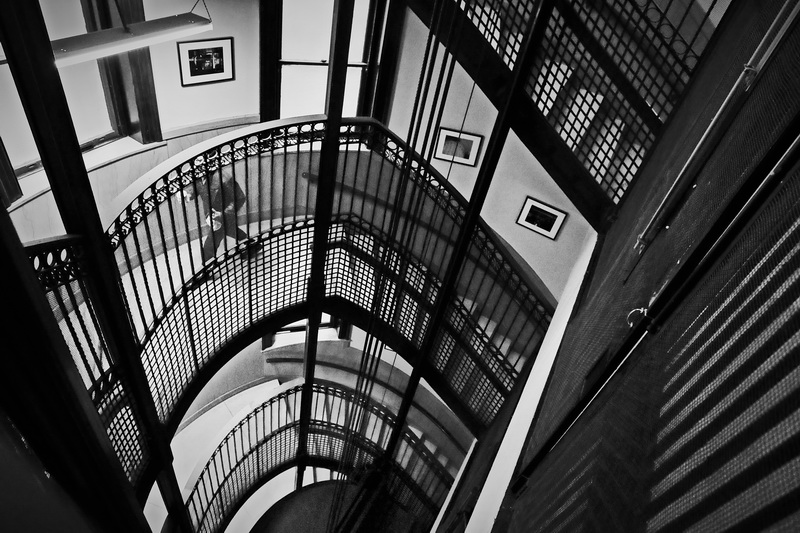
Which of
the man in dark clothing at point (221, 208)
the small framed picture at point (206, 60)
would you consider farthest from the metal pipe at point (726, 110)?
the small framed picture at point (206, 60)

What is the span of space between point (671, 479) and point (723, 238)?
1.50ft

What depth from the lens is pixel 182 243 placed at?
181 inches

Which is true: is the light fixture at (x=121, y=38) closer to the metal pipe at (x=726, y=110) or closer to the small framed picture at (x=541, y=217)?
the metal pipe at (x=726, y=110)

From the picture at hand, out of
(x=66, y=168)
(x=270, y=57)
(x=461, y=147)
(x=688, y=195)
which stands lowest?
(x=461, y=147)

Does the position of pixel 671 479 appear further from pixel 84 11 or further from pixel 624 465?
pixel 84 11

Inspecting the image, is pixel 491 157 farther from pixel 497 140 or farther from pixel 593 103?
pixel 593 103

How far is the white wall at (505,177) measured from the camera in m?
5.23

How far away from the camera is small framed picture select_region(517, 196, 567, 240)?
5.46 metres

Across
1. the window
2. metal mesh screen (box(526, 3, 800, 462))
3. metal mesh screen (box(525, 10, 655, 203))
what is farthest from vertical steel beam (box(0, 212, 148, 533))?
the window

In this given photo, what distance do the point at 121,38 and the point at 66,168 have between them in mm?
1178

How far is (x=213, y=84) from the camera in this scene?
487 cm

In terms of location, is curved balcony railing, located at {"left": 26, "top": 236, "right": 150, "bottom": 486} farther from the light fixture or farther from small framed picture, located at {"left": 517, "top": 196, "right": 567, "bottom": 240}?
small framed picture, located at {"left": 517, "top": 196, "right": 567, "bottom": 240}

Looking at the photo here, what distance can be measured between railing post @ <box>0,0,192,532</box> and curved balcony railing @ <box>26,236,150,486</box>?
55mm

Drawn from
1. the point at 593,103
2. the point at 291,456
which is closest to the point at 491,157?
the point at 593,103
